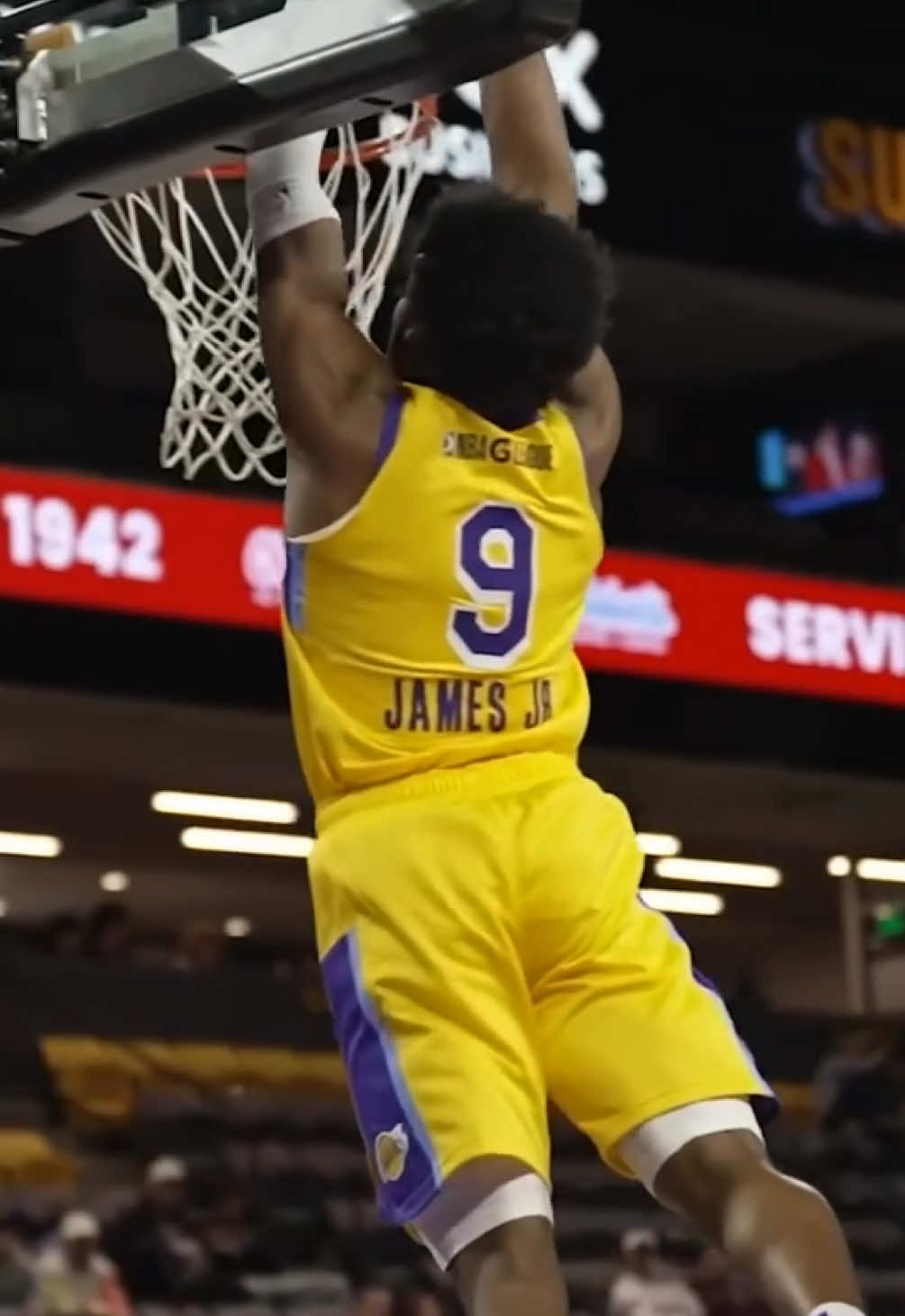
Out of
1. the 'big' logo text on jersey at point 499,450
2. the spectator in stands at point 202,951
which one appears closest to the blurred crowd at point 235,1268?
the spectator in stands at point 202,951

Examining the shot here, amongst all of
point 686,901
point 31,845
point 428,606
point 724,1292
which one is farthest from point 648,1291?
point 686,901

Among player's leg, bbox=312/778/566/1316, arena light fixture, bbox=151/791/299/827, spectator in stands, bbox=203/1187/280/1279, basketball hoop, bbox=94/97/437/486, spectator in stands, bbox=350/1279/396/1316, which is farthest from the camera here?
arena light fixture, bbox=151/791/299/827

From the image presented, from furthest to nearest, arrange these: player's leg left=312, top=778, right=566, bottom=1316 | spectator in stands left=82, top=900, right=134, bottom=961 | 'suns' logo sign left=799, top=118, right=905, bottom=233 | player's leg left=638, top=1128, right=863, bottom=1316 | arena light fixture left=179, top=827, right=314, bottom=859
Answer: arena light fixture left=179, top=827, right=314, bottom=859 < 'suns' logo sign left=799, top=118, right=905, bottom=233 < spectator in stands left=82, top=900, right=134, bottom=961 < player's leg left=312, top=778, right=566, bottom=1316 < player's leg left=638, top=1128, right=863, bottom=1316

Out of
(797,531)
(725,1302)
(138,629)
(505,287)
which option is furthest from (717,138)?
(505,287)

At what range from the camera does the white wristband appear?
3.20 metres

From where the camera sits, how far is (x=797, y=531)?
47.1 ft

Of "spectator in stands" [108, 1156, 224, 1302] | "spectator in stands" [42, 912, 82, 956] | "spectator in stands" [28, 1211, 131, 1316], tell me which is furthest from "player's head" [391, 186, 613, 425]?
"spectator in stands" [42, 912, 82, 956]

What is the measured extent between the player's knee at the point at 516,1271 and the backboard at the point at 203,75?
1254mm

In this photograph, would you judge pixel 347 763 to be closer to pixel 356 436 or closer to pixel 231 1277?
pixel 356 436

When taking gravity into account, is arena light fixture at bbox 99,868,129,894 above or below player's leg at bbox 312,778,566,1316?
below

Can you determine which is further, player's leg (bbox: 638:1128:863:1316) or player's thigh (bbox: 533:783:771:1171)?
player's thigh (bbox: 533:783:771:1171)

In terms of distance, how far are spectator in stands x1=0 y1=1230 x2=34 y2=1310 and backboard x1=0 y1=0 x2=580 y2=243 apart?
6.49 m

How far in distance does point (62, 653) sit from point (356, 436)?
9.48 meters

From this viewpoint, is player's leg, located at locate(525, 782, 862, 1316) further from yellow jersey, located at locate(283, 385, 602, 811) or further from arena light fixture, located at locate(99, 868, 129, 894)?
arena light fixture, located at locate(99, 868, 129, 894)
